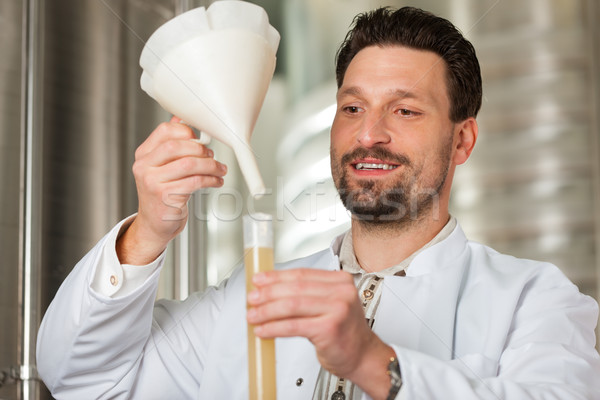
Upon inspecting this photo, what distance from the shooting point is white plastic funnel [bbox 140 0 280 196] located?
1069 millimetres

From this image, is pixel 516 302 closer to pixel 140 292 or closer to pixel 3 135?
pixel 140 292

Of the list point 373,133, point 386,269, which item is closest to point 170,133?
point 373,133

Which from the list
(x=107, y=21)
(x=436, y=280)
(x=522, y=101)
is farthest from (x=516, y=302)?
(x=107, y=21)

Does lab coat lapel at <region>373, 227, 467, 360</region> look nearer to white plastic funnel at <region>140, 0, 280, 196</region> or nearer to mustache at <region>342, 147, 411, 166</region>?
mustache at <region>342, 147, 411, 166</region>

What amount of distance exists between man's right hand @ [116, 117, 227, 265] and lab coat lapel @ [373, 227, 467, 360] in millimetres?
465

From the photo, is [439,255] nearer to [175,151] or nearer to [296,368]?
[296,368]

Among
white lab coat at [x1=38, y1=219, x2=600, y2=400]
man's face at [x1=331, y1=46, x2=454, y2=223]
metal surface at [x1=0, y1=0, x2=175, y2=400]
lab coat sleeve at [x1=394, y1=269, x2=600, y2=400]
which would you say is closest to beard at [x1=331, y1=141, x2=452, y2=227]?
man's face at [x1=331, y1=46, x2=454, y2=223]

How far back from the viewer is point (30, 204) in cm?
220

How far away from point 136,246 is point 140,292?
88mm

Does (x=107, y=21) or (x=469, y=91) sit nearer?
(x=469, y=91)

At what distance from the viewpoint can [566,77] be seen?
267 cm

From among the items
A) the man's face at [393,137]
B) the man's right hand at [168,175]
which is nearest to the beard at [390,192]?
the man's face at [393,137]

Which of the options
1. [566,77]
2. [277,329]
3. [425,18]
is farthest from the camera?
[566,77]

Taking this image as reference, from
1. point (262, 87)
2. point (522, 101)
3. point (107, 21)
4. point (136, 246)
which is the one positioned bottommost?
point (136, 246)
